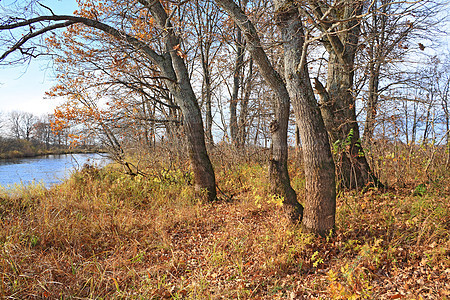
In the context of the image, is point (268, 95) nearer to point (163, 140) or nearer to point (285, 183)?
point (163, 140)

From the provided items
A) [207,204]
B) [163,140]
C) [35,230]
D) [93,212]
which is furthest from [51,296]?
[163,140]


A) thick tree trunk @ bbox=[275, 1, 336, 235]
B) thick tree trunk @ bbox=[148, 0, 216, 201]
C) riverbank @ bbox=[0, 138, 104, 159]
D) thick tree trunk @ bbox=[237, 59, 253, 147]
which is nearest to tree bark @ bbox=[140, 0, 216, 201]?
thick tree trunk @ bbox=[148, 0, 216, 201]

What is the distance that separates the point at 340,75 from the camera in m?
5.13

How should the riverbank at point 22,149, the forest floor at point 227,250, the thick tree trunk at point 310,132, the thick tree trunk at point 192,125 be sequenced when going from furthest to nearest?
the riverbank at point 22,149, the thick tree trunk at point 192,125, the thick tree trunk at point 310,132, the forest floor at point 227,250

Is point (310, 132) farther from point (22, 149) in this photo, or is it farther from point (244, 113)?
point (22, 149)

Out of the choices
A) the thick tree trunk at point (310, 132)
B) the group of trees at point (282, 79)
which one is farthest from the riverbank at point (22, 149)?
the thick tree trunk at point (310, 132)

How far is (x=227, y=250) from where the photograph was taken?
3.45m

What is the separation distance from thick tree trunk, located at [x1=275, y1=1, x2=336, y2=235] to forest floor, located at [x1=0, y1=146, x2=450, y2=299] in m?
0.39

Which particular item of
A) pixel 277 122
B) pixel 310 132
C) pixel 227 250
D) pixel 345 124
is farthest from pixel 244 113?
pixel 227 250

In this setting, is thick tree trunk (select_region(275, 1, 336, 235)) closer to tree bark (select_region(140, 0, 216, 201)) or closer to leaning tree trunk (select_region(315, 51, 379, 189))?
leaning tree trunk (select_region(315, 51, 379, 189))

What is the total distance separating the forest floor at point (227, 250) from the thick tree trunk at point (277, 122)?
306 mm

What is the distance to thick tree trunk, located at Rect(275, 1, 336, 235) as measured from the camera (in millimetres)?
3295

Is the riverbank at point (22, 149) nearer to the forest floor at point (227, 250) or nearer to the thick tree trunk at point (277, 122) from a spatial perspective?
the forest floor at point (227, 250)

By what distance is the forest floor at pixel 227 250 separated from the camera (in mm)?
2588
